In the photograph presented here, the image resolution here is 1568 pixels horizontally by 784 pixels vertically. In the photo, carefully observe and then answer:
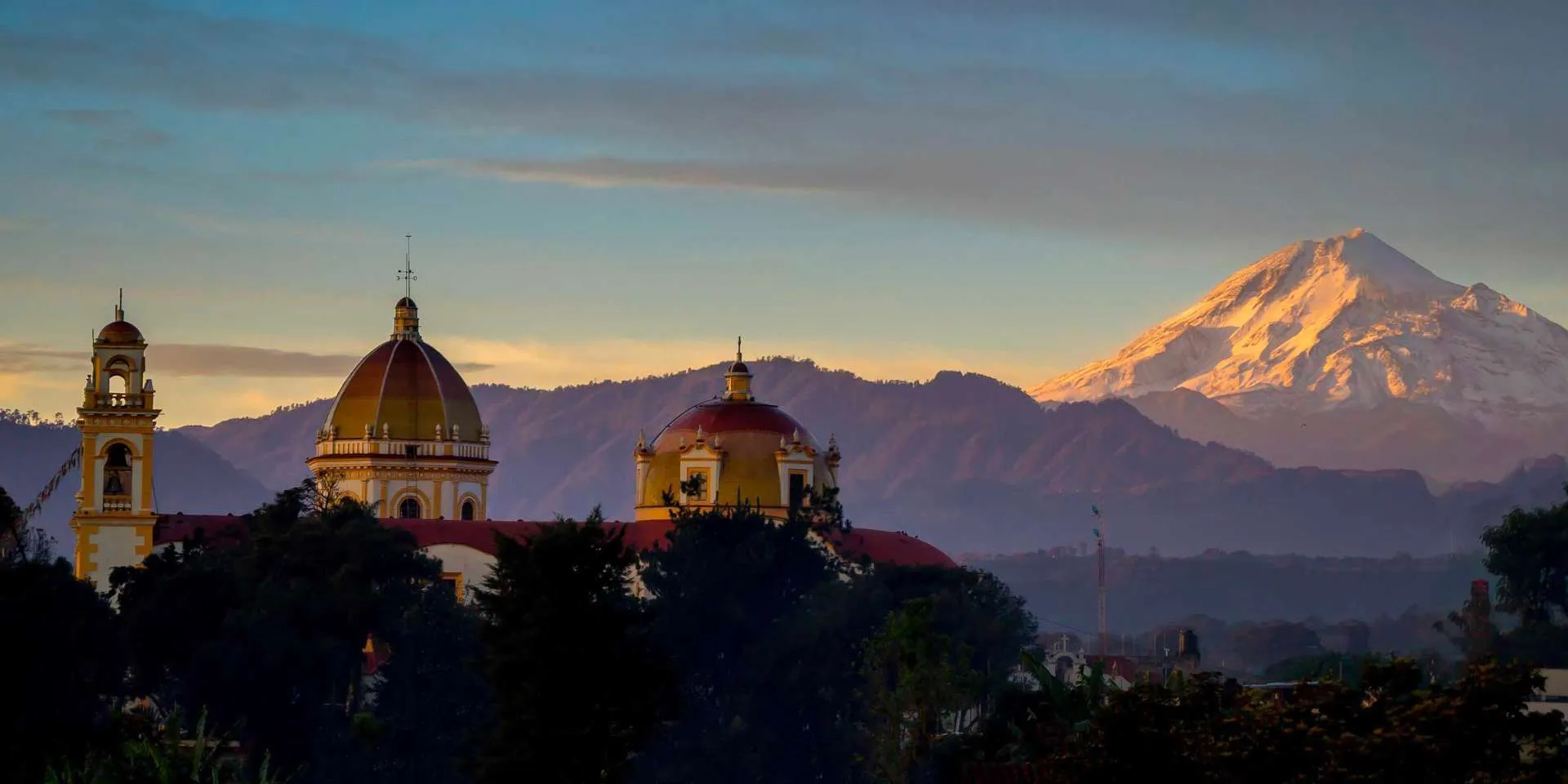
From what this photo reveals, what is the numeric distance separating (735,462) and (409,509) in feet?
44.3

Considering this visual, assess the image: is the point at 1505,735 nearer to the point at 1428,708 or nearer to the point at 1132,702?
the point at 1428,708

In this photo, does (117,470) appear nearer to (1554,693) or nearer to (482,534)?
(482,534)

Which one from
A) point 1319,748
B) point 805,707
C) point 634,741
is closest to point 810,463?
point 805,707

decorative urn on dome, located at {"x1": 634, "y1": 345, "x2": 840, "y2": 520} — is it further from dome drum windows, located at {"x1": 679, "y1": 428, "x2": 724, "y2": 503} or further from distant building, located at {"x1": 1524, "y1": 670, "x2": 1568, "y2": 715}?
distant building, located at {"x1": 1524, "y1": 670, "x2": 1568, "y2": 715}

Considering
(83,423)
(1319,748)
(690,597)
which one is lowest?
(1319,748)

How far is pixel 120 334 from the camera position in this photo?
11269 centimetres

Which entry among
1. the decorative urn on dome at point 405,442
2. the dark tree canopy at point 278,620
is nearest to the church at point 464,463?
the decorative urn on dome at point 405,442

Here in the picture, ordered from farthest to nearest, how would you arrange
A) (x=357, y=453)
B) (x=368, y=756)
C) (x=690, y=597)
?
(x=357, y=453) → (x=690, y=597) → (x=368, y=756)

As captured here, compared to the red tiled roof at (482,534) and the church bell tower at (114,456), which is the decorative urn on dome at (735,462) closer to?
the red tiled roof at (482,534)

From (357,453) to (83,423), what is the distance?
14504 millimetres

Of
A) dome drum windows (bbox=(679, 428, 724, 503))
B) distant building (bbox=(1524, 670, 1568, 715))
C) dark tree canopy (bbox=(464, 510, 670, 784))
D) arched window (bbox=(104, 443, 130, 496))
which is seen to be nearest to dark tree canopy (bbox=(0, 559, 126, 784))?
dark tree canopy (bbox=(464, 510, 670, 784))

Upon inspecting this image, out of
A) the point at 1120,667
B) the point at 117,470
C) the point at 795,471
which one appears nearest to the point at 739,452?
the point at 795,471

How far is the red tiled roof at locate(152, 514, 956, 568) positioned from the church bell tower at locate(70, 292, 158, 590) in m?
1.30

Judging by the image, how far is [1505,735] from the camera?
189 ft
